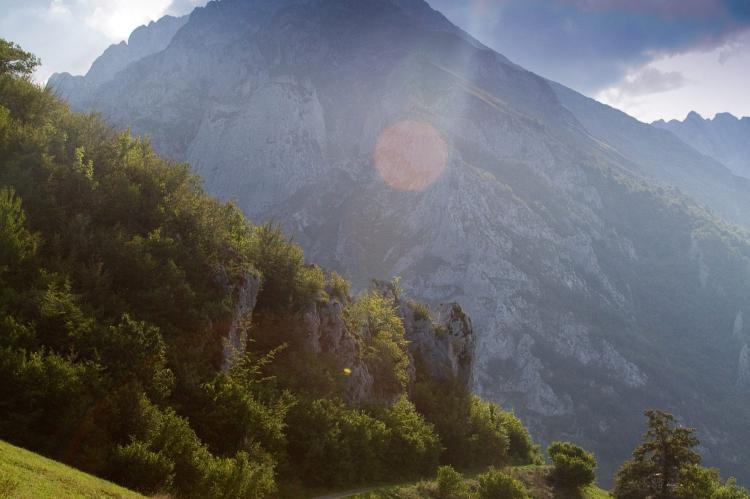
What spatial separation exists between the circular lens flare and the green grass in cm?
15186

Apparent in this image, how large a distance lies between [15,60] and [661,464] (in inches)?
1940

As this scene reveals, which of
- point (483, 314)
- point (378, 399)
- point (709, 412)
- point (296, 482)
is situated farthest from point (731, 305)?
point (296, 482)

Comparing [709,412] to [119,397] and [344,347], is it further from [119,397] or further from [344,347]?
[119,397]

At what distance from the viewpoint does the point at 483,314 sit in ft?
453

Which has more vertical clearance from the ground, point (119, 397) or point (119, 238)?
point (119, 238)

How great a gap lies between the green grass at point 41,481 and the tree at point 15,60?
84.0ft

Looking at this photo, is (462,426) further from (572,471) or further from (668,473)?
(668,473)

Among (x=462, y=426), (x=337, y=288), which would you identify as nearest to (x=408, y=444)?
(x=462, y=426)

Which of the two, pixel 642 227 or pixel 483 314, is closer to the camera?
pixel 483 314

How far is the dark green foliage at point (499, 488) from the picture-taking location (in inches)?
1054

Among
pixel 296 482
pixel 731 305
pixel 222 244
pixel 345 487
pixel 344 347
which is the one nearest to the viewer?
pixel 296 482

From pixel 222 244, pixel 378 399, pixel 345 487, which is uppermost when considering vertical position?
pixel 222 244

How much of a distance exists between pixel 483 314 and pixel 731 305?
9843 centimetres

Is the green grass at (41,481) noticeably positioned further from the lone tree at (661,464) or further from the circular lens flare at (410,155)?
the circular lens flare at (410,155)
